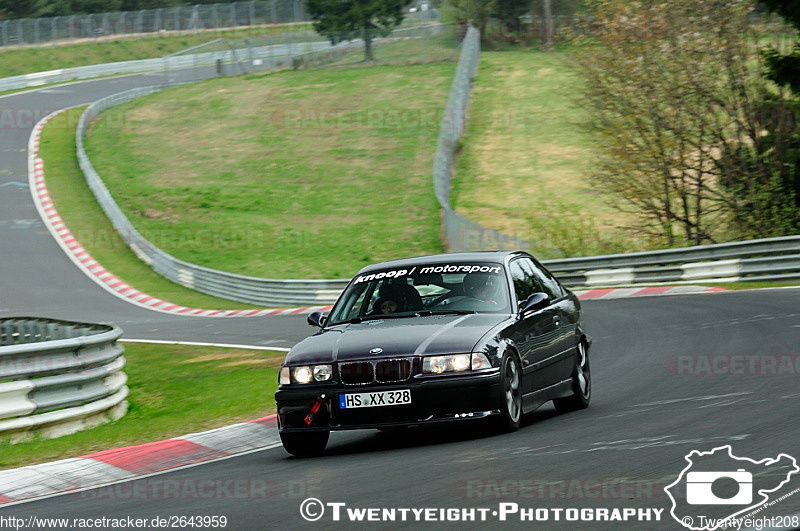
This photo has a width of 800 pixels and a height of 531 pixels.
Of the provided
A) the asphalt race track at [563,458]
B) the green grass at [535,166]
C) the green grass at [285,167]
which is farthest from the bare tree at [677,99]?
the asphalt race track at [563,458]

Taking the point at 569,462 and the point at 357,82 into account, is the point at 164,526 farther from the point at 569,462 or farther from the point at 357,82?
the point at 357,82

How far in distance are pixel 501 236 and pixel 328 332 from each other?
1831 cm

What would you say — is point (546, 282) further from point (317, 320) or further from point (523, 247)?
point (523, 247)

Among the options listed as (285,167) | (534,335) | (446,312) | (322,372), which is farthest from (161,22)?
(322,372)

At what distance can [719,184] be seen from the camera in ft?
93.4

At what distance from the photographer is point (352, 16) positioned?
68.8 m

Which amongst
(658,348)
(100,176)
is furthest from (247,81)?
(658,348)

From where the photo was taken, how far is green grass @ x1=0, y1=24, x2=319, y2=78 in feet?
244

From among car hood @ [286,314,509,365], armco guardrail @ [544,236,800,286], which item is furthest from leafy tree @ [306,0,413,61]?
car hood @ [286,314,509,365]

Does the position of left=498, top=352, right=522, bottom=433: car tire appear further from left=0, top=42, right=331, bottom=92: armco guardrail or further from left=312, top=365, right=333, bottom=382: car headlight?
left=0, top=42, right=331, bottom=92: armco guardrail

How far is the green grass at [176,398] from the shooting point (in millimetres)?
10219

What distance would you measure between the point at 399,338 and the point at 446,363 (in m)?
0.44

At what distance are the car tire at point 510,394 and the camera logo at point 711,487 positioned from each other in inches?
88.4

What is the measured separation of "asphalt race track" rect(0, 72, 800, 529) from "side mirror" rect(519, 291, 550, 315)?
3.01 feet
